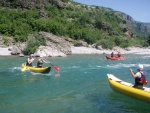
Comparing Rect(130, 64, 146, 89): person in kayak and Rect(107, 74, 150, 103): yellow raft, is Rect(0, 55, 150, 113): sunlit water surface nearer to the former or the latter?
Rect(107, 74, 150, 103): yellow raft

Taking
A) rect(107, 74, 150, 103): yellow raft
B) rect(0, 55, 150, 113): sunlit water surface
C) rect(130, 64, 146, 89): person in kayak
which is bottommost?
rect(0, 55, 150, 113): sunlit water surface

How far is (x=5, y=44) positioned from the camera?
4703 cm

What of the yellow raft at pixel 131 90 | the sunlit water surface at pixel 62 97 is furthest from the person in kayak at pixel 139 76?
the sunlit water surface at pixel 62 97

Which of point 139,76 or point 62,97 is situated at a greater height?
point 139,76

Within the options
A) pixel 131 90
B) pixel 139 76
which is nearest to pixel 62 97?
pixel 131 90

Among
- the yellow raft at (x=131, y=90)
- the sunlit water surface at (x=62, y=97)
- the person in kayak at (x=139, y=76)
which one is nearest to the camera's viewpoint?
the sunlit water surface at (x=62, y=97)

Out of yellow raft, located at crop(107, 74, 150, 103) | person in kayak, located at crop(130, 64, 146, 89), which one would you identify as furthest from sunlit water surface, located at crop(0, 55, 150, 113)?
person in kayak, located at crop(130, 64, 146, 89)

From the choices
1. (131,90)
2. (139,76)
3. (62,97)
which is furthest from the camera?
(62,97)

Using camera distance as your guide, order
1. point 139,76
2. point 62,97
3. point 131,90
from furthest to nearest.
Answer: point 62,97, point 131,90, point 139,76

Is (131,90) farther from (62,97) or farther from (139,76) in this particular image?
(62,97)

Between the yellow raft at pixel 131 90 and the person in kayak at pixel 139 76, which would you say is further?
the person in kayak at pixel 139 76

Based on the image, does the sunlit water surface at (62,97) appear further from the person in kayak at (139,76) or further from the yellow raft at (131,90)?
the person in kayak at (139,76)

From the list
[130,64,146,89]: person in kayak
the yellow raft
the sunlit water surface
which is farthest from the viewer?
[130,64,146,89]: person in kayak

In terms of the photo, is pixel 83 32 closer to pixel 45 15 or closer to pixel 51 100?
pixel 45 15
